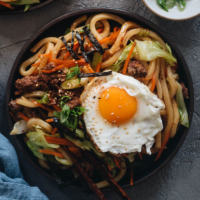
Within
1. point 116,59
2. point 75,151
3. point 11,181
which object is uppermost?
point 116,59

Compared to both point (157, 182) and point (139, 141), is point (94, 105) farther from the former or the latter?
point (157, 182)

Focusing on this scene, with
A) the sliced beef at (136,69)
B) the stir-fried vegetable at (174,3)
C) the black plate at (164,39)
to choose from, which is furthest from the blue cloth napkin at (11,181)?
the stir-fried vegetable at (174,3)

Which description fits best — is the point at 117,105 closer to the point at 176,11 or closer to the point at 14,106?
the point at 14,106

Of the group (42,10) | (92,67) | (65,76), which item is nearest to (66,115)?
(65,76)

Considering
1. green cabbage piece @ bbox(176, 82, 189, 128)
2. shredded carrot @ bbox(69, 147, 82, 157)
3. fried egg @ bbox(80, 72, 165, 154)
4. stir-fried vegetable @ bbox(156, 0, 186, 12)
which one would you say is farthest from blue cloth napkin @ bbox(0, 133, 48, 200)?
stir-fried vegetable @ bbox(156, 0, 186, 12)

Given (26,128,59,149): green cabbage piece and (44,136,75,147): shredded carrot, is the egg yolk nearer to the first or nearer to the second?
(44,136,75,147): shredded carrot

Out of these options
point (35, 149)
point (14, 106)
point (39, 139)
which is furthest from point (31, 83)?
point (35, 149)
